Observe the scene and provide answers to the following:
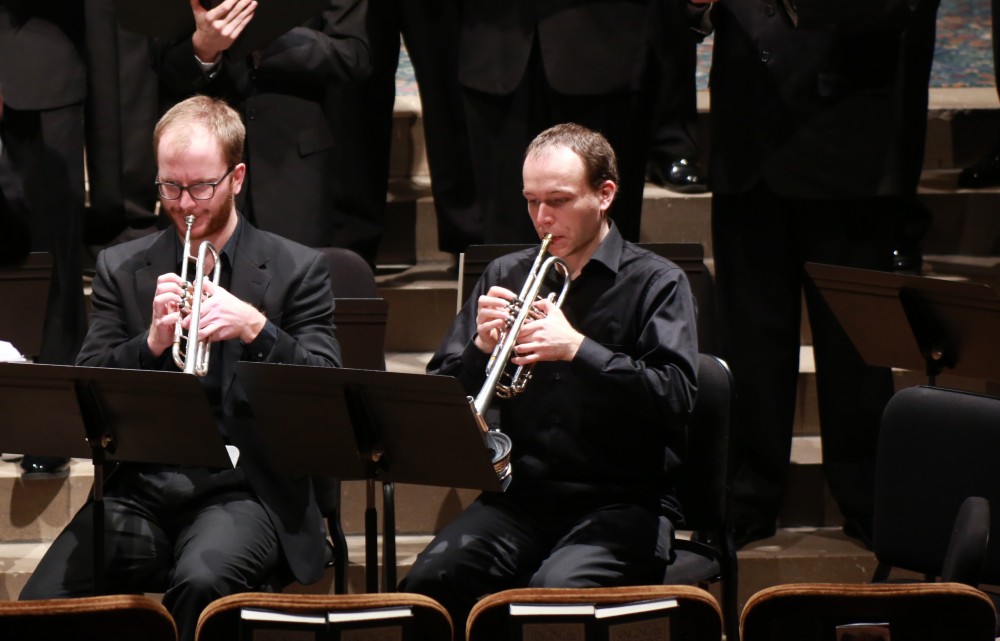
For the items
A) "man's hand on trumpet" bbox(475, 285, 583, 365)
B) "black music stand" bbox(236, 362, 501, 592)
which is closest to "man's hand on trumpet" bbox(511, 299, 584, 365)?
"man's hand on trumpet" bbox(475, 285, 583, 365)

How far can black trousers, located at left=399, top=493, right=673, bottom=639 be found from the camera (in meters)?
3.42

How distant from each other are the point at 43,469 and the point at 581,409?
6.40 feet

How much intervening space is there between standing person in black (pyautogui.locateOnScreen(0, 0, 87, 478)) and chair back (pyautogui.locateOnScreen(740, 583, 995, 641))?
2.92m

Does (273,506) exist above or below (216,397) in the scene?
below

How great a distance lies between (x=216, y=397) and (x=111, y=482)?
353 millimetres

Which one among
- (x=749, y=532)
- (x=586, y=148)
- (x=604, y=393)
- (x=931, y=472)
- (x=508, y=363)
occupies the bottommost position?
(x=749, y=532)

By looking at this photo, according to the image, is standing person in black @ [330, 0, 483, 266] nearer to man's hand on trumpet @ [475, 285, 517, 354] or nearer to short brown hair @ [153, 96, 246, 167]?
short brown hair @ [153, 96, 246, 167]

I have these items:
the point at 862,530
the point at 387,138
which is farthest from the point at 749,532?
the point at 387,138

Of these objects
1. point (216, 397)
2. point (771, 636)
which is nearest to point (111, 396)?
point (216, 397)

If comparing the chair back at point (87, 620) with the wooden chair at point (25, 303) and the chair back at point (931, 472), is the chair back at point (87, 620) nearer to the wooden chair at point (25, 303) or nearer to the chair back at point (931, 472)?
the chair back at point (931, 472)

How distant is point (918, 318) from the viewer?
3.80 m

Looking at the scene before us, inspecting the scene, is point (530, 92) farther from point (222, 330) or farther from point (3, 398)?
point (3, 398)

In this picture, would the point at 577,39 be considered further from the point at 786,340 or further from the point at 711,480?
the point at 711,480

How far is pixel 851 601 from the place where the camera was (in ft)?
8.30
